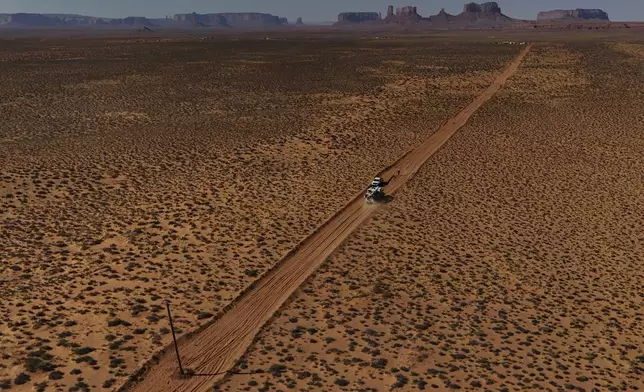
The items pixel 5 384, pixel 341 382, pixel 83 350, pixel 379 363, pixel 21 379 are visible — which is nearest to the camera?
pixel 5 384

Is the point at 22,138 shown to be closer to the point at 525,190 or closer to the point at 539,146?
the point at 525,190

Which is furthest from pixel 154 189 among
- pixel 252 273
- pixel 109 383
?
pixel 109 383

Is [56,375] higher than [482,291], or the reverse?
[482,291]

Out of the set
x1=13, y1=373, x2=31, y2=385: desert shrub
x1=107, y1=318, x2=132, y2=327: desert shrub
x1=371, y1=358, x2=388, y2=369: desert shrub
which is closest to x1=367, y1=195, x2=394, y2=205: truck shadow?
x1=371, y1=358, x2=388, y2=369: desert shrub

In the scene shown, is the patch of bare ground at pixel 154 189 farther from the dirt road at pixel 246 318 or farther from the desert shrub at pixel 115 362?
the dirt road at pixel 246 318

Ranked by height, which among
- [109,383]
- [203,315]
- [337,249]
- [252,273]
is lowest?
[109,383]

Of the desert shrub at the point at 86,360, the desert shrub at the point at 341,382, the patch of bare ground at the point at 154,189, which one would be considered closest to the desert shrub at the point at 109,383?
the patch of bare ground at the point at 154,189

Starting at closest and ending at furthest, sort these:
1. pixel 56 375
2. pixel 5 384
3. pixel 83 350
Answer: pixel 5 384
pixel 56 375
pixel 83 350

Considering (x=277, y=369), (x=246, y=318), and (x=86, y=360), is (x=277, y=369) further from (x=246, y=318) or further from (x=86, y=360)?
(x=86, y=360)
